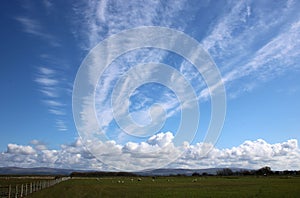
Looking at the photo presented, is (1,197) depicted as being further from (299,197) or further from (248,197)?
(299,197)

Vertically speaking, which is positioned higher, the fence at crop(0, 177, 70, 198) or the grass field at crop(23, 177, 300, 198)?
the fence at crop(0, 177, 70, 198)

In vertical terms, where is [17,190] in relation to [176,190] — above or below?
above

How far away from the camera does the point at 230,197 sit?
3528 centimetres

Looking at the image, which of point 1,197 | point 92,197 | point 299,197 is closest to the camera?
point 1,197

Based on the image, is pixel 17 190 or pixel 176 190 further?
pixel 176 190

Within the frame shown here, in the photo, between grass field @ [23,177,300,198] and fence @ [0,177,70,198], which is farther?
grass field @ [23,177,300,198]

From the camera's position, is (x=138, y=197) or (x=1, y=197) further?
(x=138, y=197)

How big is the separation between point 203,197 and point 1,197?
61.6ft

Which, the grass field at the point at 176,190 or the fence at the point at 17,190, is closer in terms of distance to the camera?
the fence at the point at 17,190

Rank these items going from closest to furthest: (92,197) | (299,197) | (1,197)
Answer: (1,197) → (299,197) → (92,197)

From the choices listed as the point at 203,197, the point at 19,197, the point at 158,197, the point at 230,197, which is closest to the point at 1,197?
the point at 19,197

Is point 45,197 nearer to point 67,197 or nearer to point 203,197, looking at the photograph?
point 67,197

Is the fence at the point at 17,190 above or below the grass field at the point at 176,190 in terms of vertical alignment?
above

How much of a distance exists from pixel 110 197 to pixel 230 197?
11.7 m
